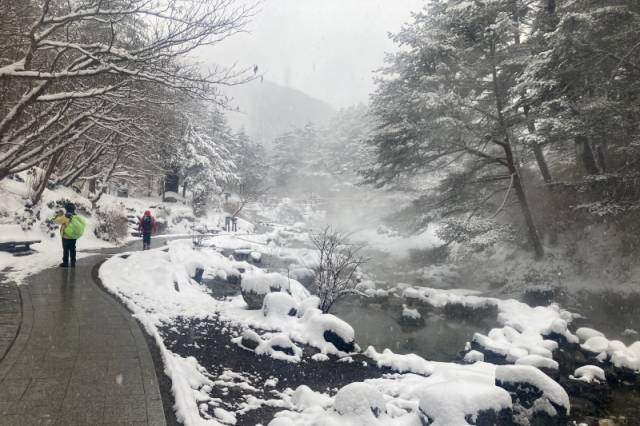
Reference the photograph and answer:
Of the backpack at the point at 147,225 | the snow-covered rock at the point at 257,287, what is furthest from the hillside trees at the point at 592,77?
the backpack at the point at 147,225

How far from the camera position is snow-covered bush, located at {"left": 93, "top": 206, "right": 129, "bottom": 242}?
1711cm

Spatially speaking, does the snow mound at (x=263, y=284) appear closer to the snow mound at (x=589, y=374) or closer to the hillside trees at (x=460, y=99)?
the snow mound at (x=589, y=374)

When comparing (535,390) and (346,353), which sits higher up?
(535,390)

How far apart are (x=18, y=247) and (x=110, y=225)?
6.35 meters

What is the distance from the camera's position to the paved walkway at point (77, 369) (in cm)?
359

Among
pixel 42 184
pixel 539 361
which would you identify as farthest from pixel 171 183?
pixel 539 361

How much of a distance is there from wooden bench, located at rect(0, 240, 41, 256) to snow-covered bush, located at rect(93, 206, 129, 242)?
5336 millimetres

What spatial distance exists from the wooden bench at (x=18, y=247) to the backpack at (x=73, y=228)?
2.63m

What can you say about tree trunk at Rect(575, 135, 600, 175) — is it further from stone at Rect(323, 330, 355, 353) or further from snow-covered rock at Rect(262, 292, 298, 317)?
snow-covered rock at Rect(262, 292, 298, 317)

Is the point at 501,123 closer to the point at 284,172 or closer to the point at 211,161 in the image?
the point at 211,161

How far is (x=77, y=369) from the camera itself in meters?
4.46

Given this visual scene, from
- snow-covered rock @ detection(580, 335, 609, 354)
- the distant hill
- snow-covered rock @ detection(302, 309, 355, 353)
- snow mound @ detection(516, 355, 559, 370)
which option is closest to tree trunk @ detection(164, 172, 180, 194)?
snow-covered rock @ detection(302, 309, 355, 353)

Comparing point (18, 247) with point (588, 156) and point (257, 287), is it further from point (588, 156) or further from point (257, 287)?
point (588, 156)

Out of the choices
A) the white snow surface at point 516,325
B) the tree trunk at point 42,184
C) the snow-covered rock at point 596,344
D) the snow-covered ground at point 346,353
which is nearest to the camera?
the snow-covered ground at point 346,353
